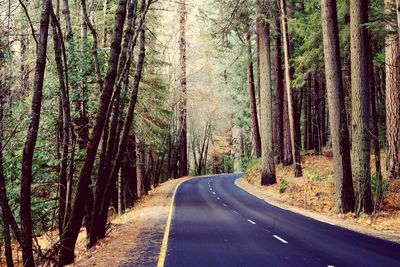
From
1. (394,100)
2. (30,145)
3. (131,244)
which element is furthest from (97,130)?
(394,100)

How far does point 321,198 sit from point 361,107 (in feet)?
19.3

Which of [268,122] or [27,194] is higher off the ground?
[268,122]

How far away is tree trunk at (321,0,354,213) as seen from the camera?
60.1 ft

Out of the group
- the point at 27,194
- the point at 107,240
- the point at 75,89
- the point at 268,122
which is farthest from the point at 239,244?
the point at 268,122

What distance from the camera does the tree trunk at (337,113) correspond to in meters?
18.3

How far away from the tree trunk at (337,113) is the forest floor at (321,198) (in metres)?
0.90

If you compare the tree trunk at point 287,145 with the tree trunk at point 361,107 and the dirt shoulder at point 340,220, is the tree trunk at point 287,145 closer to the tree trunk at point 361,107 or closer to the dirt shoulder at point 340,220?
the dirt shoulder at point 340,220

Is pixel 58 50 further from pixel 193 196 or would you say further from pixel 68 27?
pixel 193 196

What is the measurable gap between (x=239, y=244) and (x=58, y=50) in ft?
23.1

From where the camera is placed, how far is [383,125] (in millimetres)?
30312

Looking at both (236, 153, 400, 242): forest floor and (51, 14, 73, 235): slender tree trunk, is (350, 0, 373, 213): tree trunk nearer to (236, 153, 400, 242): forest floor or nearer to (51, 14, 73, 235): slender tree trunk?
(236, 153, 400, 242): forest floor

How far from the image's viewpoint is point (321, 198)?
22.0 metres

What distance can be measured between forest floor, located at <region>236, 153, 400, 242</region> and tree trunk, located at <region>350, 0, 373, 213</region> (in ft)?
3.16

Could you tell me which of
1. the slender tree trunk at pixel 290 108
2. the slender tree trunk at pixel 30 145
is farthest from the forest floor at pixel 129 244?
the slender tree trunk at pixel 290 108
